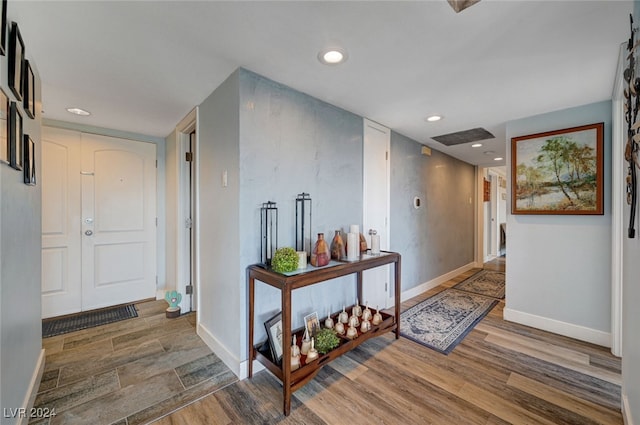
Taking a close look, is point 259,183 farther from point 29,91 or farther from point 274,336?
point 29,91

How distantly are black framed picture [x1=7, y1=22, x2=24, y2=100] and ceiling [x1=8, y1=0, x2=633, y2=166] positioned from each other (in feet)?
0.31

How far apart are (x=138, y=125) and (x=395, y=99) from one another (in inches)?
110

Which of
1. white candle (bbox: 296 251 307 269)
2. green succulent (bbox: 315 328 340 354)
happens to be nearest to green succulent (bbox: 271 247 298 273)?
white candle (bbox: 296 251 307 269)

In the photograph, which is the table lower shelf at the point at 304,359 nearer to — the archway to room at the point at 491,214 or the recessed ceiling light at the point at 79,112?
the recessed ceiling light at the point at 79,112

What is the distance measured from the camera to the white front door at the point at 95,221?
277cm

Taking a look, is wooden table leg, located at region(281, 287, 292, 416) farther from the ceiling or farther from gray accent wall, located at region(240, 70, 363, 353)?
the ceiling

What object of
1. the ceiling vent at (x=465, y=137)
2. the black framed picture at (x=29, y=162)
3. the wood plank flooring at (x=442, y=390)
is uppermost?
the ceiling vent at (x=465, y=137)

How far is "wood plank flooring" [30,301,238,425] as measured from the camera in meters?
1.54

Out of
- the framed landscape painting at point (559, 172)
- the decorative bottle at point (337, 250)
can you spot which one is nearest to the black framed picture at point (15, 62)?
the decorative bottle at point (337, 250)

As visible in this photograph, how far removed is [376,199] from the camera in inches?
Answer: 115

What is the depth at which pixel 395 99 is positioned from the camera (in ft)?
7.39

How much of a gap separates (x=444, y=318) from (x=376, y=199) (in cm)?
149

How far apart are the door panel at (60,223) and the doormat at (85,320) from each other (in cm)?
15

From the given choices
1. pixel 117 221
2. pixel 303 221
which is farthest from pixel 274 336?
pixel 117 221
